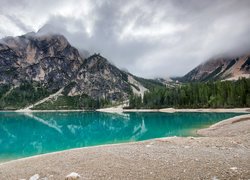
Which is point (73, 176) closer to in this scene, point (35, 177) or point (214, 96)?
point (35, 177)

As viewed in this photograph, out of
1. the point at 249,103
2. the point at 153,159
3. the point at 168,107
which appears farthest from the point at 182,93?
the point at 153,159

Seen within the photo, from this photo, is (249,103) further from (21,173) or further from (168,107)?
(21,173)

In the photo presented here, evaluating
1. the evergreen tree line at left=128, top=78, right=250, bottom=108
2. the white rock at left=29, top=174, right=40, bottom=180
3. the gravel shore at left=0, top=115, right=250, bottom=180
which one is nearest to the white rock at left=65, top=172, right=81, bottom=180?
the gravel shore at left=0, top=115, right=250, bottom=180

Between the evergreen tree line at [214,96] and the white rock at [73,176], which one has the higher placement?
the evergreen tree line at [214,96]

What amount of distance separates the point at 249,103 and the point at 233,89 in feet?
50.5

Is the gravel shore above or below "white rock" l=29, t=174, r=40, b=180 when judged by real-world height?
above

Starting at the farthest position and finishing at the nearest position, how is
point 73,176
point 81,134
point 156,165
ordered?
point 81,134
point 156,165
point 73,176

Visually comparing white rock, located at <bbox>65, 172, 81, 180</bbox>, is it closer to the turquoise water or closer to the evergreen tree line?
the turquoise water

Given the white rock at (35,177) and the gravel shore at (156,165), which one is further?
the white rock at (35,177)

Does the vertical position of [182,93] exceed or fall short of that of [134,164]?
it exceeds it

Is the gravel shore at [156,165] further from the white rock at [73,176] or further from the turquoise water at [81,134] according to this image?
the turquoise water at [81,134]

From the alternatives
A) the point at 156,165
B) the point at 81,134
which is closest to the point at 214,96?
the point at 81,134

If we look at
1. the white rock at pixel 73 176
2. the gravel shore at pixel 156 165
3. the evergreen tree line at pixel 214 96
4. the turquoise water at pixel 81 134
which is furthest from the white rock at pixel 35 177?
the evergreen tree line at pixel 214 96

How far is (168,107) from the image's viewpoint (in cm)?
19475
